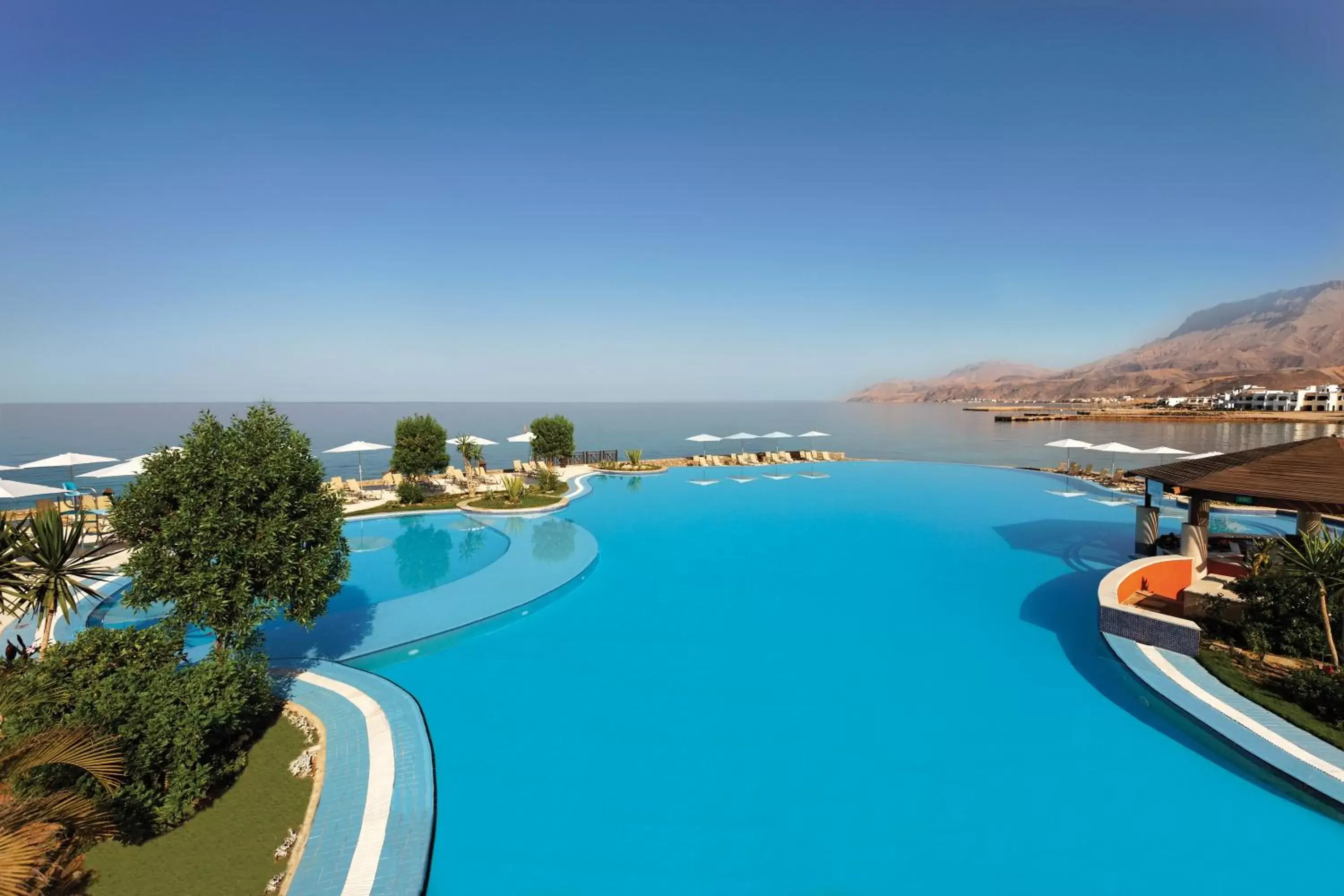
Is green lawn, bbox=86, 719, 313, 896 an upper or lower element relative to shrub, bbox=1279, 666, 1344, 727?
lower

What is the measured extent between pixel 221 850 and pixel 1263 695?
38.1 ft

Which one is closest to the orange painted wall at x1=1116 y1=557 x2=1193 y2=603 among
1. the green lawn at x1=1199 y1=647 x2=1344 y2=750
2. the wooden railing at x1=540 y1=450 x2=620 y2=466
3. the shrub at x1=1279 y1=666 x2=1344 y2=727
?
the green lawn at x1=1199 y1=647 x2=1344 y2=750

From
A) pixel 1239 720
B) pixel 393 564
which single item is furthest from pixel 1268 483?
pixel 393 564

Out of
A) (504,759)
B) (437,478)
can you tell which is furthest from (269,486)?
(437,478)

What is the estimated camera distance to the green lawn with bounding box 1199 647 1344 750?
681 centimetres

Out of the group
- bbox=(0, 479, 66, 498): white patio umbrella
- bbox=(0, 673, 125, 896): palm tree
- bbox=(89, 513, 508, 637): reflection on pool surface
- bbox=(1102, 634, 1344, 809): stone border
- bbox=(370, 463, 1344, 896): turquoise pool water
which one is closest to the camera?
bbox=(0, 673, 125, 896): palm tree

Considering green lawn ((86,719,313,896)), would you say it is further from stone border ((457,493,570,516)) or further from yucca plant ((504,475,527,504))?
yucca plant ((504,475,527,504))

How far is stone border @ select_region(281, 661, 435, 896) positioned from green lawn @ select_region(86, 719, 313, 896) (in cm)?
29

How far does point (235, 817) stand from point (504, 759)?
256 cm

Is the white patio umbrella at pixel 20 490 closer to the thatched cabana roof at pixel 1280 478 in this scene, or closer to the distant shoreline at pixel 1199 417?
the thatched cabana roof at pixel 1280 478

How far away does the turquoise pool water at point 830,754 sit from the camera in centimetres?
549

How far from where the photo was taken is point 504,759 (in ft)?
23.0

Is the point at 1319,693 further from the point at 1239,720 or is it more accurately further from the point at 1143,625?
the point at 1143,625

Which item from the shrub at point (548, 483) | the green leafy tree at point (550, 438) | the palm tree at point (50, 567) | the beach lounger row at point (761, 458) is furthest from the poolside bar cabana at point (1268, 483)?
the green leafy tree at point (550, 438)
